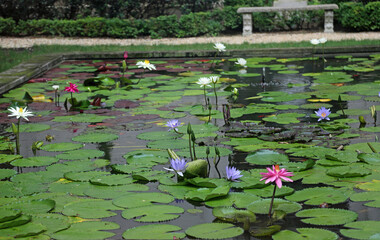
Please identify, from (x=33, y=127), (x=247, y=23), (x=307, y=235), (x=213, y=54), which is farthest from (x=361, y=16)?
(x=307, y=235)

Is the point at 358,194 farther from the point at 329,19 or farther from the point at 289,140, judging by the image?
the point at 329,19

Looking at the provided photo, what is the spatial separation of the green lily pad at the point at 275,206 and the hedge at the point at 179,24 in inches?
398

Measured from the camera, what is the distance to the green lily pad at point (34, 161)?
3682mm

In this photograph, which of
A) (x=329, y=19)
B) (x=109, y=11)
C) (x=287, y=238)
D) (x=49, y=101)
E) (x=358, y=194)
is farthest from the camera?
(x=109, y=11)

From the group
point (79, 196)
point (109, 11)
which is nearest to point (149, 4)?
point (109, 11)

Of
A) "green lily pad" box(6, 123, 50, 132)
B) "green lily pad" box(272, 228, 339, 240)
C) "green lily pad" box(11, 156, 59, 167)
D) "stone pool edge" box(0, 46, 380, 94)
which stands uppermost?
"stone pool edge" box(0, 46, 380, 94)

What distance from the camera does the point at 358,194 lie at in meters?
2.96

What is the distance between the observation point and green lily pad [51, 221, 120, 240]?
99.6 inches

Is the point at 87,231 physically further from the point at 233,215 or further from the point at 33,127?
the point at 33,127

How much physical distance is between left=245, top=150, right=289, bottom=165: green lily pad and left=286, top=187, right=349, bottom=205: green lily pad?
52 cm

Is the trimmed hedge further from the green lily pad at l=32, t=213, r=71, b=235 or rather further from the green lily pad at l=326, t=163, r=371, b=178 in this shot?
the green lily pad at l=32, t=213, r=71, b=235

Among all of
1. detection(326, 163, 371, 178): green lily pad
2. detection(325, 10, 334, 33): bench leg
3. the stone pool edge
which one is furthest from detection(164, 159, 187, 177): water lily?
detection(325, 10, 334, 33): bench leg

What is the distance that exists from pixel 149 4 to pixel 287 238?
1181cm

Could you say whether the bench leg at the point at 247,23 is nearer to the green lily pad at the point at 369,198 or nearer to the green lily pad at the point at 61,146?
the green lily pad at the point at 61,146
